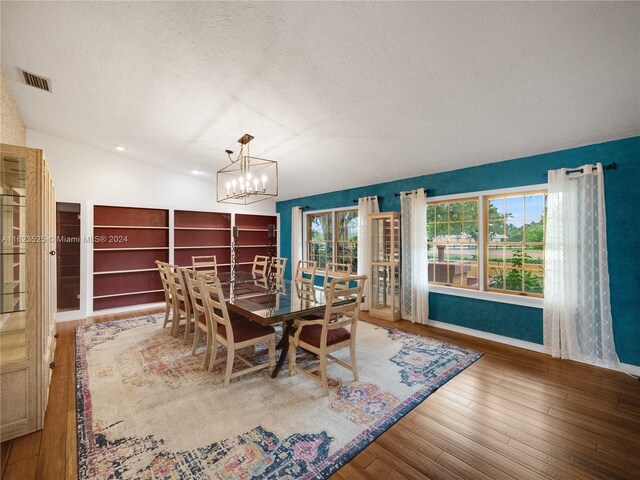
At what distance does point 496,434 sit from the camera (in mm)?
1948

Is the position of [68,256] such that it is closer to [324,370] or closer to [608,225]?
[324,370]

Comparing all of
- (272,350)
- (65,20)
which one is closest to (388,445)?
(272,350)

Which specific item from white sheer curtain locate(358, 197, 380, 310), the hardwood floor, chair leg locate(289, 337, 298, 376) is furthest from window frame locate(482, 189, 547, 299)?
chair leg locate(289, 337, 298, 376)

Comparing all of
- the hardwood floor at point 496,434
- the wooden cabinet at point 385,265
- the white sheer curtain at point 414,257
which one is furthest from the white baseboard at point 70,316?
the white sheer curtain at point 414,257

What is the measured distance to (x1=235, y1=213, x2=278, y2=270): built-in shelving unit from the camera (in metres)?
6.98

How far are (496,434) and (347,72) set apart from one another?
3.02 metres

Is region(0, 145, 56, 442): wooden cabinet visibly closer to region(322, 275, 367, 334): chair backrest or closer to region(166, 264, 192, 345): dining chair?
region(166, 264, 192, 345): dining chair

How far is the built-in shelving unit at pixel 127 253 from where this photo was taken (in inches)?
200

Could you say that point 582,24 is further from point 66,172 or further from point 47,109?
point 66,172

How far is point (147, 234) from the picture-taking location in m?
5.59

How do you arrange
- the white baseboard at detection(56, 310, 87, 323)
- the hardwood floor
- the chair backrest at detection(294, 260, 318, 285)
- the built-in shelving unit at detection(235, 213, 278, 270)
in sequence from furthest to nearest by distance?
the built-in shelving unit at detection(235, 213, 278, 270)
the white baseboard at detection(56, 310, 87, 323)
the chair backrest at detection(294, 260, 318, 285)
the hardwood floor

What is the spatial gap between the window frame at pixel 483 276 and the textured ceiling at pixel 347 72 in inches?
17.6

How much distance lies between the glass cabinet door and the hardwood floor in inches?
25.7

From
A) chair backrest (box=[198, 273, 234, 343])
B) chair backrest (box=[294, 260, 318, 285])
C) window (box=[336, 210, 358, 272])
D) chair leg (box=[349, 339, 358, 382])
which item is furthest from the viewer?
window (box=[336, 210, 358, 272])
